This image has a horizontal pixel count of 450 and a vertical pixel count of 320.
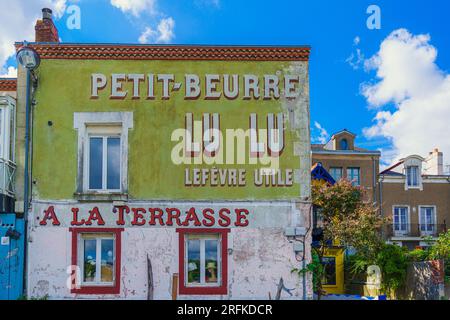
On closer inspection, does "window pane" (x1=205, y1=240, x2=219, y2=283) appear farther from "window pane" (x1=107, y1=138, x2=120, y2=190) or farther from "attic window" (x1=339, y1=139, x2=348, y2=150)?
"attic window" (x1=339, y1=139, x2=348, y2=150)

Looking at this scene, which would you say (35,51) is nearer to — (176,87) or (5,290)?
(176,87)

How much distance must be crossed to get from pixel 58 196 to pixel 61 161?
0.96 meters

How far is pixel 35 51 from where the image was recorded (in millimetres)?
15875

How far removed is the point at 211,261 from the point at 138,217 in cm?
232

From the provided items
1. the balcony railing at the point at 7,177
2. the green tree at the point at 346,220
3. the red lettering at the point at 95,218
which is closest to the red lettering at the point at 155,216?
the red lettering at the point at 95,218

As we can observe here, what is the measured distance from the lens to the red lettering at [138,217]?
613 inches

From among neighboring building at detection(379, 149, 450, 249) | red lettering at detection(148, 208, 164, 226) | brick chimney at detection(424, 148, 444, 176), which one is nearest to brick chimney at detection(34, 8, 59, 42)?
red lettering at detection(148, 208, 164, 226)

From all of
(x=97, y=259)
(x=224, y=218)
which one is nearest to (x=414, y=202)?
(x=224, y=218)

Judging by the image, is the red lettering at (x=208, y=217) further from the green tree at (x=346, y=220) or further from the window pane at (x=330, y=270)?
the window pane at (x=330, y=270)

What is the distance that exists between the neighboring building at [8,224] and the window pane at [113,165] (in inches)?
100

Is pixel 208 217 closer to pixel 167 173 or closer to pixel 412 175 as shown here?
pixel 167 173

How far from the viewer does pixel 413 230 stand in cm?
4394

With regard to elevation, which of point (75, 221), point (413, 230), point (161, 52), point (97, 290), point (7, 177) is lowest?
point (97, 290)
